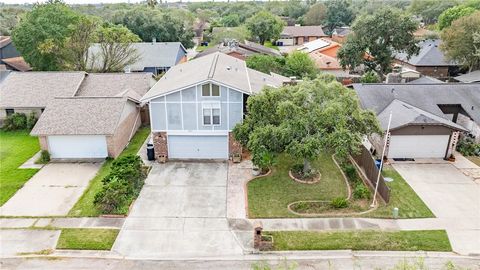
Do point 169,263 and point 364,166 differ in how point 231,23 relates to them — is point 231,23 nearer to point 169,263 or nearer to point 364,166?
point 364,166

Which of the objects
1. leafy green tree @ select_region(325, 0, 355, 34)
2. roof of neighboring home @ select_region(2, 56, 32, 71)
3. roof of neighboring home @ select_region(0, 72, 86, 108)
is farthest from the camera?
leafy green tree @ select_region(325, 0, 355, 34)

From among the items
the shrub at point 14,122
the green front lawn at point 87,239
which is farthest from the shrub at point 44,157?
the green front lawn at point 87,239

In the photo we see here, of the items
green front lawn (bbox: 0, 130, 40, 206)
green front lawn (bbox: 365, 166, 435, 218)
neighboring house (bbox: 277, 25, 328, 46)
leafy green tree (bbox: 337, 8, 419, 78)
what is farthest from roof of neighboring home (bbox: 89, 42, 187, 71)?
neighboring house (bbox: 277, 25, 328, 46)

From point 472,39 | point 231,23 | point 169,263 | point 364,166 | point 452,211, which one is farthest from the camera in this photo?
point 231,23

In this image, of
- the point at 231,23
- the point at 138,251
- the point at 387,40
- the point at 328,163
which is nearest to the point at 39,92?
the point at 138,251

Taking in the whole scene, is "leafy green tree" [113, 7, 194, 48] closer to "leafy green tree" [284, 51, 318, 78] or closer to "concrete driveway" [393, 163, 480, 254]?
"leafy green tree" [284, 51, 318, 78]

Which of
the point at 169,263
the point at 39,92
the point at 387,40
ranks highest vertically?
the point at 387,40
